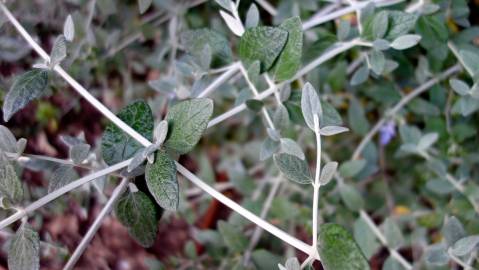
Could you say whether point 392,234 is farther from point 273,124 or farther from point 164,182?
point 164,182

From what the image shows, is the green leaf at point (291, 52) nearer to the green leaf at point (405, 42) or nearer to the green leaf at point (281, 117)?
the green leaf at point (281, 117)

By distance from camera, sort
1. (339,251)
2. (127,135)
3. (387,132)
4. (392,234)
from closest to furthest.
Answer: (339,251) → (127,135) → (392,234) → (387,132)

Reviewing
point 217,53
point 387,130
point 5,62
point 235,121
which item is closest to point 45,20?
point 5,62

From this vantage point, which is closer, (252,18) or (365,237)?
(252,18)

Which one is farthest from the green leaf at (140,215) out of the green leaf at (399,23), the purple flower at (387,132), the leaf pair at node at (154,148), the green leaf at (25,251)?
the purple flower at (387,132)

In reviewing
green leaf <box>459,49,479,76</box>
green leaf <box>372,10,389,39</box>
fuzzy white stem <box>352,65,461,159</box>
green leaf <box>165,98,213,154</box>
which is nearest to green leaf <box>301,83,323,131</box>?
green leaf <box>165,98,213,154</box>

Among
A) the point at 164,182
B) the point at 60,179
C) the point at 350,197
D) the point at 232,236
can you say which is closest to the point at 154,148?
the point at 164,182
